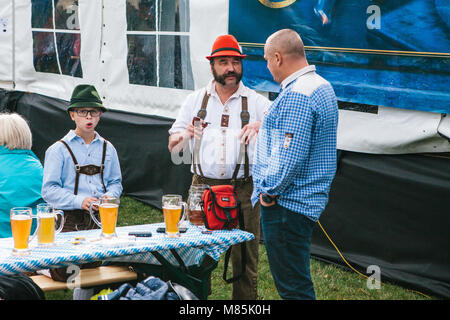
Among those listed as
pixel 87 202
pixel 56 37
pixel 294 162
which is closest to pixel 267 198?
pixel 294 162

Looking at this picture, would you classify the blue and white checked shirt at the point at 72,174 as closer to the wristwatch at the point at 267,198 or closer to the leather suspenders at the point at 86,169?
the leather suspenders at the point at 86,169

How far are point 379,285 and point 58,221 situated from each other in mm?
2797

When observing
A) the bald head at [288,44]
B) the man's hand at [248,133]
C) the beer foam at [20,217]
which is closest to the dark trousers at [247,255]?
the man's hand at [248,133]

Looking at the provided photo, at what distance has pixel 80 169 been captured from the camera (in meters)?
3.92

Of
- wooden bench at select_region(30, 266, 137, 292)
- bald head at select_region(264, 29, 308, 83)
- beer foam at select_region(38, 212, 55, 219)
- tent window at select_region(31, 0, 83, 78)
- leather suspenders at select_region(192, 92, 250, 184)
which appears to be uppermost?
tent window at select_region(31, 0, 83, 78)

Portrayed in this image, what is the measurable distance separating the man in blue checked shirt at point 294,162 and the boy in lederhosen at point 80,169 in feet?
3.97

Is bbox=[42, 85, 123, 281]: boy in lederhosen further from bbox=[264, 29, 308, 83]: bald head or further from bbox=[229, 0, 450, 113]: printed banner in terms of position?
bbox=[229, 0, 450, 113]: printed banner

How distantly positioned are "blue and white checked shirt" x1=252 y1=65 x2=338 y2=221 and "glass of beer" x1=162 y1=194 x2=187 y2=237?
510 millimetres

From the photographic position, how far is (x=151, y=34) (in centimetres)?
712

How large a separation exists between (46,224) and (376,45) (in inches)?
115

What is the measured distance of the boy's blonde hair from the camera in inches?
160

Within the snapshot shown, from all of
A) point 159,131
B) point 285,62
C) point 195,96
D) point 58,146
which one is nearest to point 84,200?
point 58,146

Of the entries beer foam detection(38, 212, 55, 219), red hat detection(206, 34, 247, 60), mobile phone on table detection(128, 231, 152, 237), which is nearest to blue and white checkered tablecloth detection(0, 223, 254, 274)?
mobile phone on table detection(128, 231, 152, 237)

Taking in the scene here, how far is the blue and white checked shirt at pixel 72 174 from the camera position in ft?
12.5
